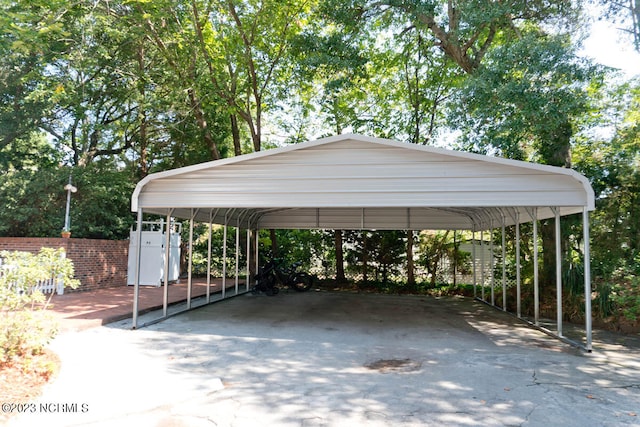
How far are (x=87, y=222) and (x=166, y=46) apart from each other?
5.22m

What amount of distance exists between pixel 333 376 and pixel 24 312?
3.02 meters

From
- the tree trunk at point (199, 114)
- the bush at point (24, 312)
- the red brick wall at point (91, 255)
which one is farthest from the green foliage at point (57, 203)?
the bush at point (24, 312)

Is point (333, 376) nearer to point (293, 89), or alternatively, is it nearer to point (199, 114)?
point (199, 114)

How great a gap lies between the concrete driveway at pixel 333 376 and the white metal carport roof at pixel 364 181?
1920 millimetres

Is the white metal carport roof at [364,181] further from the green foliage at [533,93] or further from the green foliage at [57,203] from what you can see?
the green foliage at [57,203]

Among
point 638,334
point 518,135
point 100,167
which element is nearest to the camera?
point 638,334

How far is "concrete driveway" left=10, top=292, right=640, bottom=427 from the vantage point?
318cm

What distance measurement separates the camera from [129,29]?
10.3m

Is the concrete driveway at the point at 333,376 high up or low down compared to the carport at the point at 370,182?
down

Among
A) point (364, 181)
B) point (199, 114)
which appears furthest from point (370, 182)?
point (199, 114)

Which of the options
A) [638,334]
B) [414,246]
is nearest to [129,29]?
[414,246]

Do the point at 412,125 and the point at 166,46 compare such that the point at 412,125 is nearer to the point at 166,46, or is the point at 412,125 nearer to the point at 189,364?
the point at 166,46

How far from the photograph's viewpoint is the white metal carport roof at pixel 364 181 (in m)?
5.48

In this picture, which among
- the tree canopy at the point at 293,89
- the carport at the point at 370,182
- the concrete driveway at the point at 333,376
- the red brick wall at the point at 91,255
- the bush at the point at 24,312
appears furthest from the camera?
the red brick wall at the point at 91,255
